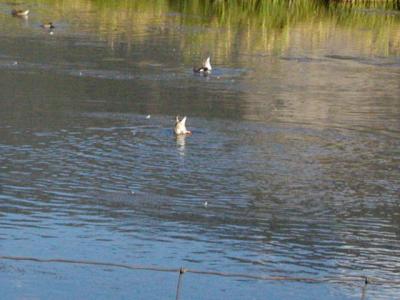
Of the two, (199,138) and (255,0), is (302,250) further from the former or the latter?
(255,0)

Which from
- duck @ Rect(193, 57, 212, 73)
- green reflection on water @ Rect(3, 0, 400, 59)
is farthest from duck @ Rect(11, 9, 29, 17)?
duck @ Rect(193, 57, 212, 73)

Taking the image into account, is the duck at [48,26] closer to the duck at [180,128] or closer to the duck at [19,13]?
the duck at [19,13]

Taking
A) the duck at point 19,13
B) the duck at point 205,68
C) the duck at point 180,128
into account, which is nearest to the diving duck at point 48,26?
the duck at point 19,13

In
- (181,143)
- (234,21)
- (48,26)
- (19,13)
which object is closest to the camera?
(181,143)

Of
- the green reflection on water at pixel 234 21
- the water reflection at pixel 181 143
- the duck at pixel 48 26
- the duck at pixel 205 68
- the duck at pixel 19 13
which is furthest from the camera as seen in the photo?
the duck at pixel 19 13

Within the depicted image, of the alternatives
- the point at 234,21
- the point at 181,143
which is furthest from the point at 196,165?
the point at 234,21

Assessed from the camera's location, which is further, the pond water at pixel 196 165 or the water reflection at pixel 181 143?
the water reflection at pixel 181 143

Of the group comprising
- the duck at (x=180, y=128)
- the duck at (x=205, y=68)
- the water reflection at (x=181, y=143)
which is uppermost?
the duck at (x=180, y=128)

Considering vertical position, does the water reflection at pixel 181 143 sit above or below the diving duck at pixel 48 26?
above

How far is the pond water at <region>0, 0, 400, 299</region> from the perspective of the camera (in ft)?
33.3

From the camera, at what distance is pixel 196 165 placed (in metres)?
13.9

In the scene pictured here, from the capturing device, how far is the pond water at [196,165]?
10.1 m

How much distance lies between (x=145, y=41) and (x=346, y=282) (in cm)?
1628

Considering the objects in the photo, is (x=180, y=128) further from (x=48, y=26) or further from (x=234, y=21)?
(x=234, y=21)
